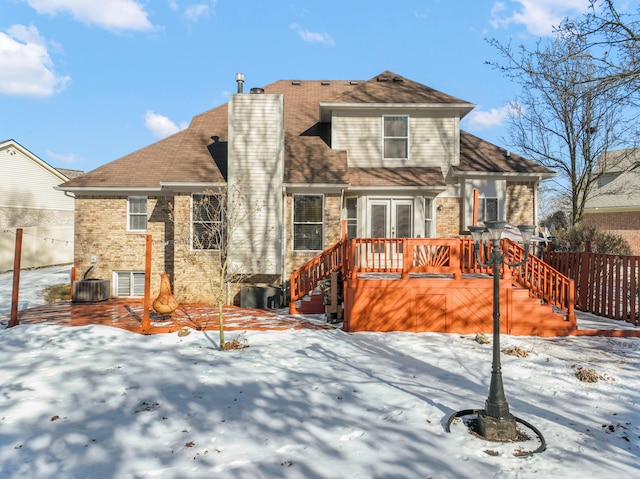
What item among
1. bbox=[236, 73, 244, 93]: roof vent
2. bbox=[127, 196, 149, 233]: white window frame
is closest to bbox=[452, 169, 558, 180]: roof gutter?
bbox=[236, 73, 244, 93]: roof vent

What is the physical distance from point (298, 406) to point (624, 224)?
32237mm

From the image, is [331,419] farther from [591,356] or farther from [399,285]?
[591,356]

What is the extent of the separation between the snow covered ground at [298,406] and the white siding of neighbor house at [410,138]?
7728mm

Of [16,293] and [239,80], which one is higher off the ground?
[239,80]

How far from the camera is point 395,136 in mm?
14727

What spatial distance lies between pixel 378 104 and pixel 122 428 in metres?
12.6

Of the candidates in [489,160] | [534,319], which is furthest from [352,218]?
[534,319]

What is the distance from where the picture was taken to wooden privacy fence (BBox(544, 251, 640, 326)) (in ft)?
32.7

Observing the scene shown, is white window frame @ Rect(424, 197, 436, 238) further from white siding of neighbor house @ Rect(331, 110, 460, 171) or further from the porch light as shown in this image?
the porch light

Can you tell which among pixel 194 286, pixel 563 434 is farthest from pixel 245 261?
pixel 563 434

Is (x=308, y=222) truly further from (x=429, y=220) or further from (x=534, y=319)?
(x=534, y=319)

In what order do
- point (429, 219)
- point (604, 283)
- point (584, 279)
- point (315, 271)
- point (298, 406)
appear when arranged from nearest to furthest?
point (298, 406) → point (604, 283) → point (315, 271) → point (584, 279) → point (429, 219)

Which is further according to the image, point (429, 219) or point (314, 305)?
point (429, 219)

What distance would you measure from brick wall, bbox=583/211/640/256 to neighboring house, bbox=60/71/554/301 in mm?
18205
